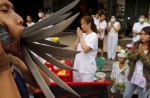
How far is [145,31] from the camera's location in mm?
3930

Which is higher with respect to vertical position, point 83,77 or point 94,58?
point 94,58

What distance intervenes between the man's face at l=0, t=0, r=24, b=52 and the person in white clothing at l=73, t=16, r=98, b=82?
2941 millimetres

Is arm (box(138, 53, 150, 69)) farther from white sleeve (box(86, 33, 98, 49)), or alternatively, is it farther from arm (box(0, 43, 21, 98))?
arm (box(0, 43, 21, 98))

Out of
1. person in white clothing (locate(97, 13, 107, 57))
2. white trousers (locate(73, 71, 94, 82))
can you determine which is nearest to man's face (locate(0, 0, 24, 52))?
white trousers (locate(73, 71, 94, 82))

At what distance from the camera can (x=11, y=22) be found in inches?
33.9

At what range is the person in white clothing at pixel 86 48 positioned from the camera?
3844mm

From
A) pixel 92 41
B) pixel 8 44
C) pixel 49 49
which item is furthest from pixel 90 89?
pixel 8 44

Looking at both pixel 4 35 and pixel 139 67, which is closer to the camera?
pixel 4 35

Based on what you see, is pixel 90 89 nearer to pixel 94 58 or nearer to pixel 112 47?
pixel 94 58

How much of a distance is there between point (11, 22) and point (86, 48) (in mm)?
2982

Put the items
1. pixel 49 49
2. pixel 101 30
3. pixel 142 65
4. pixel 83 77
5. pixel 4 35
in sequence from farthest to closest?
Answer: pixel 101 30, pixel 83 77, pixel 142 65, pixel 49 49, pixel 4 35

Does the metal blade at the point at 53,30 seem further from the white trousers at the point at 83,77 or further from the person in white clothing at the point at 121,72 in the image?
the person in white clothing at the point at 121,72

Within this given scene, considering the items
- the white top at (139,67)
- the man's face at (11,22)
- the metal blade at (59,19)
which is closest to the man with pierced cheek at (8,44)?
the man's face at (11,22)

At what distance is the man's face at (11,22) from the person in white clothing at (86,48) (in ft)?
9.65
